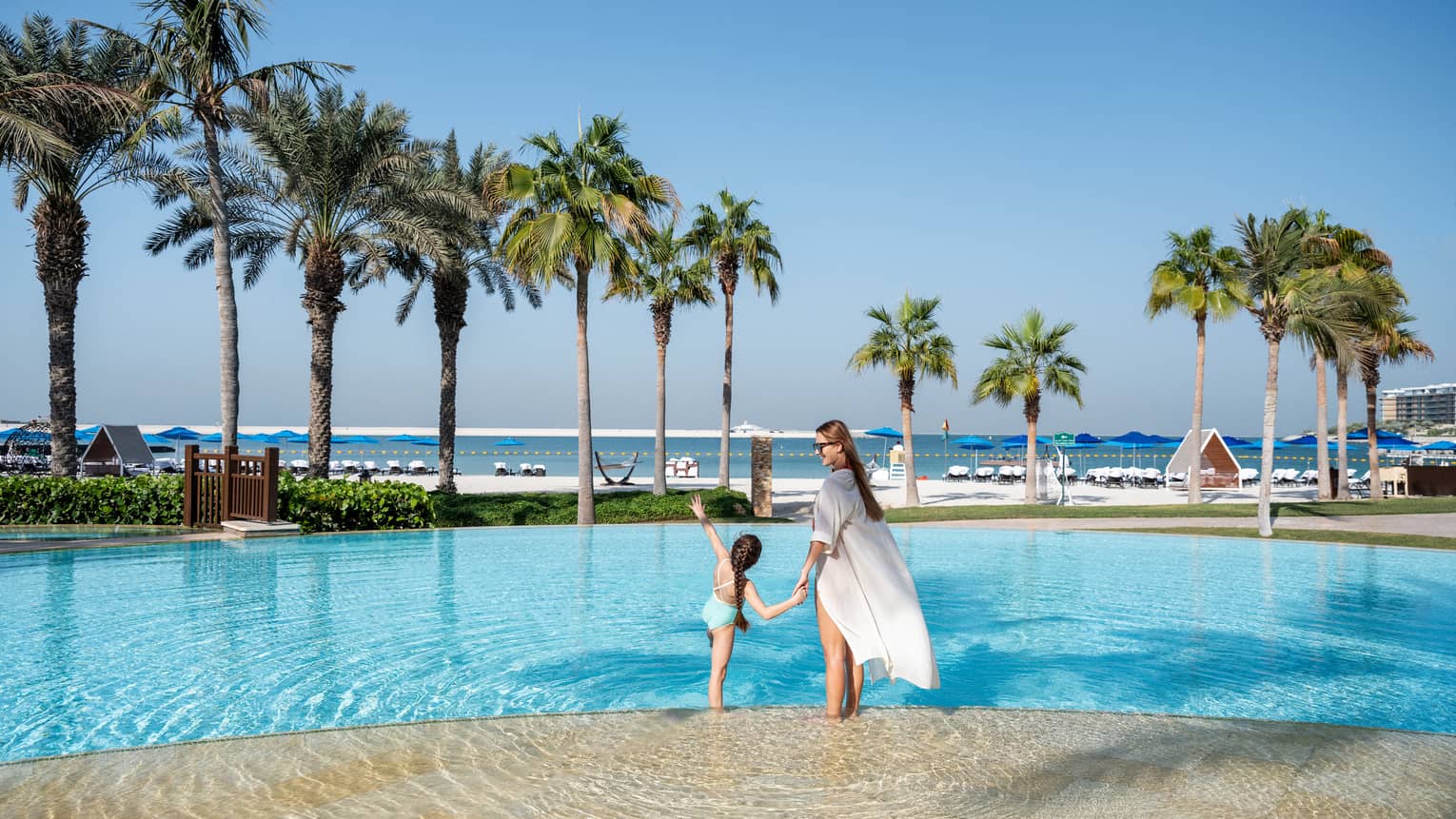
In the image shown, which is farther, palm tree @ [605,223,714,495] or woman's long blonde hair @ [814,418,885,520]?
palm tree @ [605,223,714,495]

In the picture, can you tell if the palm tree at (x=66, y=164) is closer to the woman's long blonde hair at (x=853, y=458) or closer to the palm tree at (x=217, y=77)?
the palm tree at (x=217, y=77)

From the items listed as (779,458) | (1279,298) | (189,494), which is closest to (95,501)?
(189,494)

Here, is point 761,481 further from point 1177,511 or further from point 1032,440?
point 1177,511

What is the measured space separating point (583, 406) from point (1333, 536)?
15.8 metres

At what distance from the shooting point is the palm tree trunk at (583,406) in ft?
66.2

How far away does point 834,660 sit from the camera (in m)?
5.16

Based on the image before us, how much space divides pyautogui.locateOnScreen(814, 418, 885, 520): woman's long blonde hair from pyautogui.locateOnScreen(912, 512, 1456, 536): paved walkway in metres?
16.4

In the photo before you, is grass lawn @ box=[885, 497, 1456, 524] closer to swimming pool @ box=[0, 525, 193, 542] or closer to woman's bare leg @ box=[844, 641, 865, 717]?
swimming pool @ box=[0, 525, 193, 542]

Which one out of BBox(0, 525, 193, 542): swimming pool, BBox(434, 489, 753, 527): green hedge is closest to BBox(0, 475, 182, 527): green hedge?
BBox(0, 525, 193, 542): swimming pool

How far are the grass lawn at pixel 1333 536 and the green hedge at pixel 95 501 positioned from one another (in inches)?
774

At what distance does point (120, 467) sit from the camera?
29812 millimetres

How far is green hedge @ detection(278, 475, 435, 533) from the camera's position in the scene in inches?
681

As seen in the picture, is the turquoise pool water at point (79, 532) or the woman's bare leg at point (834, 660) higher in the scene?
the woman's bare leg at point (834, 660)

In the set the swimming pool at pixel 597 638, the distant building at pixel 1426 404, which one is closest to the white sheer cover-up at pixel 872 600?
the swimming pool at pixel 597 638
